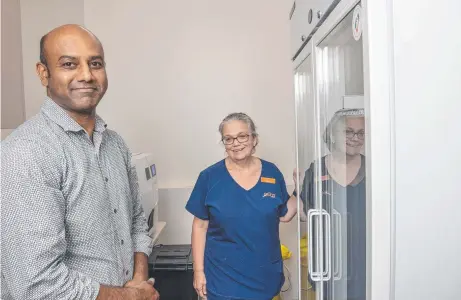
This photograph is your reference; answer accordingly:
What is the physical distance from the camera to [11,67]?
2305mm

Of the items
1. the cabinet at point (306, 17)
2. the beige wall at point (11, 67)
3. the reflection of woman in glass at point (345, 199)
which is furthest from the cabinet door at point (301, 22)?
the beige wall at point (11, 67)

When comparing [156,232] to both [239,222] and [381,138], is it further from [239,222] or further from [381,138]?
[381,138]

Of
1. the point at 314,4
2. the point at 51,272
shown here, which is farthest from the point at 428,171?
the point at 51,272

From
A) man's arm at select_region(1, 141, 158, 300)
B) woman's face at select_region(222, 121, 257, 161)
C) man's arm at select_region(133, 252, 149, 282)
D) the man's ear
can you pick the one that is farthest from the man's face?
woman's face at select_region(222, 121, 257, 161)

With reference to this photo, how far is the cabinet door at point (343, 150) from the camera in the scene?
0.89 metres

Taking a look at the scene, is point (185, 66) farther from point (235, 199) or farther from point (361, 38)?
point (361, 38)

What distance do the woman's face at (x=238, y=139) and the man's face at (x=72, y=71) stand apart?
0.81 m

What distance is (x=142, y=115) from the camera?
8.92ft

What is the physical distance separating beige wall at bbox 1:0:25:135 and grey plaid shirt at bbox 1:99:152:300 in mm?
1419

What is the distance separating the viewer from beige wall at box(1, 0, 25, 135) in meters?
2.21

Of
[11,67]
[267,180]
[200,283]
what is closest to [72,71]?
[267,180]

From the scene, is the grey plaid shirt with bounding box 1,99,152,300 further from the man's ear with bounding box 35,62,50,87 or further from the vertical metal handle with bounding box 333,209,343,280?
the vertical metal handle with bounding box 333,209,343,280

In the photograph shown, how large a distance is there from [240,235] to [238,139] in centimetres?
48

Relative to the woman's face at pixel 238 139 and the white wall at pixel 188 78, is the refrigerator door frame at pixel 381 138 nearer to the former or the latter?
the woman's face at pixel 238 139
